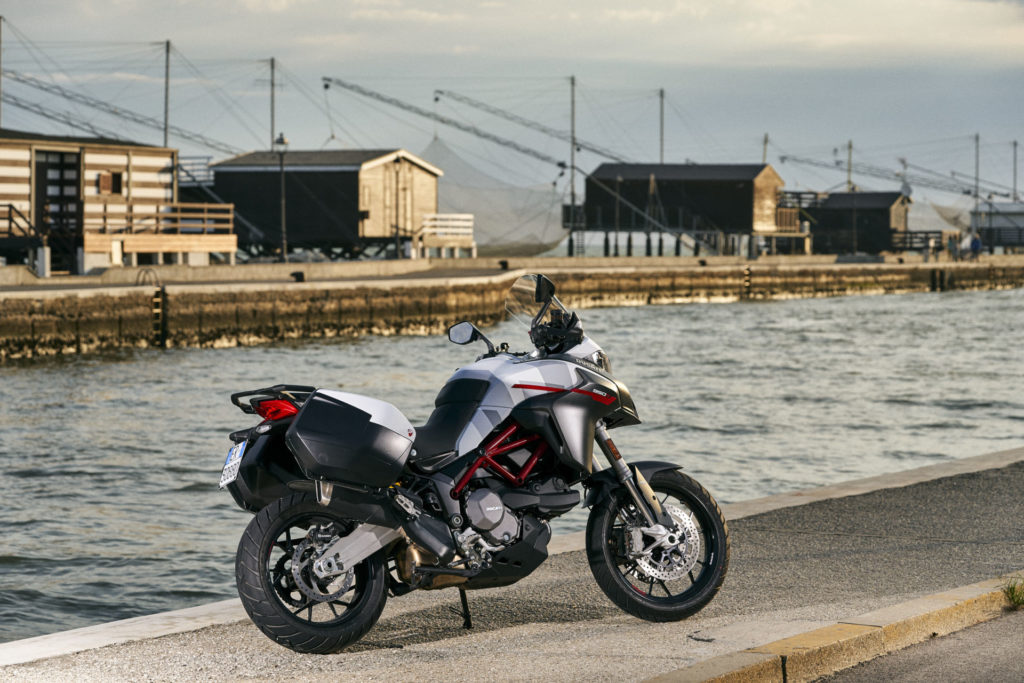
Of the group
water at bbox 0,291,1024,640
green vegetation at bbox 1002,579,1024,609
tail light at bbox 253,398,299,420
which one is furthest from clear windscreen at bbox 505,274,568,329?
water at bbox 0,291,1024,640

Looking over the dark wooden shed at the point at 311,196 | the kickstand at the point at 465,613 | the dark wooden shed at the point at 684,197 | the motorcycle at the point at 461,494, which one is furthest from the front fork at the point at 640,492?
the dark wooden shed at the point at 684,197

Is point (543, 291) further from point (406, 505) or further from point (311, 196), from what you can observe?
point (311, 196)

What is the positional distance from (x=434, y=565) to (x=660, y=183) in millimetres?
82116

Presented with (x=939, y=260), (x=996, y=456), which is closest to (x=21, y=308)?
(x=996, y=456)

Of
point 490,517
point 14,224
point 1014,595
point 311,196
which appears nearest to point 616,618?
point 490,517

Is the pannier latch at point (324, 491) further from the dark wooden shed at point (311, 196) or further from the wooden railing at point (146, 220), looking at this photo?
the dark wooden shed at point (311, 196)

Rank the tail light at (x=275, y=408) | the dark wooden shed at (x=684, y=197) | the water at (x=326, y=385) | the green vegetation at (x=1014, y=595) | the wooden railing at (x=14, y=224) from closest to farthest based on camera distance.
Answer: the tail light at (x=275, y=408) < the green vegetation at (x=1014, y=595) < the water at (x=326, y=385) < the wooden railing at (x=14, y=224) < the dark wooden shed at (x=684, y=197)

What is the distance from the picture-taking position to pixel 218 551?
11.9 m

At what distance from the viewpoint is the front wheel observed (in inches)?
247

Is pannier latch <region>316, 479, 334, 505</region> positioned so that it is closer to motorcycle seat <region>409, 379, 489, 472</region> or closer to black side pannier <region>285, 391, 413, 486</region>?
black side pannier <region>285, 391, 413, 486</region>

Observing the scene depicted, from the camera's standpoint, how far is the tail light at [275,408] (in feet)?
18.5

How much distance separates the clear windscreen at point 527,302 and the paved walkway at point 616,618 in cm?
141

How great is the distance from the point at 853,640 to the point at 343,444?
229 cm

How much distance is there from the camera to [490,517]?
580cm
